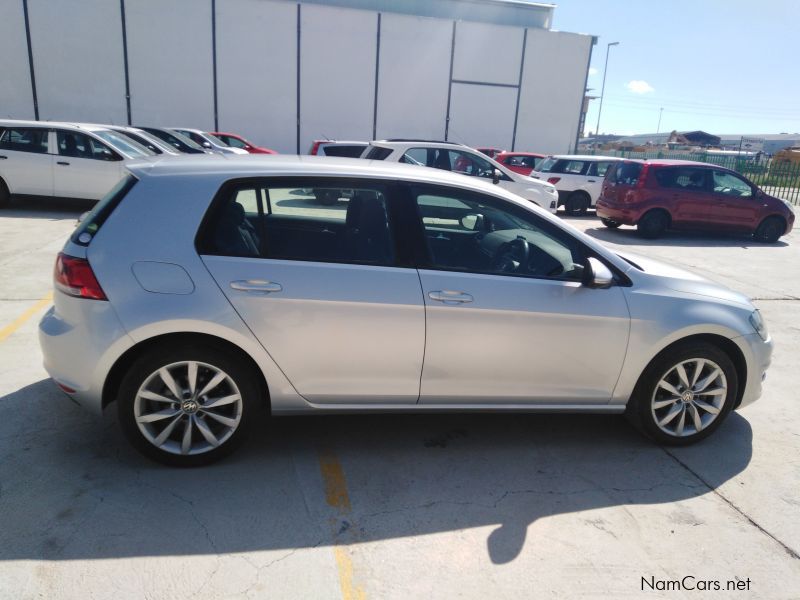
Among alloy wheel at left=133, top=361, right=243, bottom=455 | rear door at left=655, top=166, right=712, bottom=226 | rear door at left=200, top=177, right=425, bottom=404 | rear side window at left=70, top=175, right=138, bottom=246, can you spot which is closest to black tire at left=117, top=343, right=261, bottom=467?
alloy wheel at left=133, top=361, right=243, bottom=455

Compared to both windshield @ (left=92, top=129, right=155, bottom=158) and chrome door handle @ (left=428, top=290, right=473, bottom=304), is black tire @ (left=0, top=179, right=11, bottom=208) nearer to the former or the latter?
windshield @ (left=92, top=129, right=155, bottom=158)

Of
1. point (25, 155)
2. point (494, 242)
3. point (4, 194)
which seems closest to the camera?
point (494, 242)

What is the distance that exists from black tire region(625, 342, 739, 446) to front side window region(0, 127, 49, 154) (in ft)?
39.6

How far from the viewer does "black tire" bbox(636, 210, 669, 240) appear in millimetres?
12867

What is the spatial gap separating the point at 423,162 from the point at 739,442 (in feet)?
30.4

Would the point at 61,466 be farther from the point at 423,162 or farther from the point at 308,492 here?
the point at 423,162

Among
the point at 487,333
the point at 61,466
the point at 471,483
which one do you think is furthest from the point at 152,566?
the point at 487,333

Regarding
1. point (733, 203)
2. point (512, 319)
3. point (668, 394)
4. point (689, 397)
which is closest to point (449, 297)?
point (512, 319)

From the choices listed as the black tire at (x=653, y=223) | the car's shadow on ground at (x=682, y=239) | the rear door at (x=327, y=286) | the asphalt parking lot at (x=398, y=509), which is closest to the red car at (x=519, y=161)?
the car's shadow on ground at (x=682, y=239)

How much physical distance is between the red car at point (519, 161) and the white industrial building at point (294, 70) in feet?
29.4

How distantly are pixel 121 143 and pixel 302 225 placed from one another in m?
10.4

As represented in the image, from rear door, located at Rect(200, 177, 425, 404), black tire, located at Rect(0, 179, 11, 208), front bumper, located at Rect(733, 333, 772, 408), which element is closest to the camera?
rear door, located at Rect(200, 177, 425, 404)

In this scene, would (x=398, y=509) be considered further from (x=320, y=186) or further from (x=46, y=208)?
(x=46, y=208)

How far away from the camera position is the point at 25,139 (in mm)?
11617
